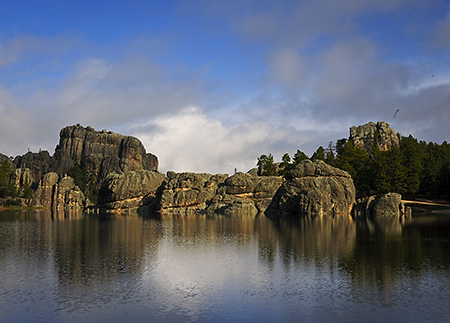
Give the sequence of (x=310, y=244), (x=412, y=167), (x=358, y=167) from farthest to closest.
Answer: (x=358, y=167)
(x=412, y=167)
(x=310, y=244)

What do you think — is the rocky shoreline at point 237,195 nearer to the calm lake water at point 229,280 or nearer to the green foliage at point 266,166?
the green foliage at point 266,166

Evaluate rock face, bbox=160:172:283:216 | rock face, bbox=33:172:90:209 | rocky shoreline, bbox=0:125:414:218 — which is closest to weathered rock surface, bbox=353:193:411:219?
rocky shoreline, bbox=0:125:414:218

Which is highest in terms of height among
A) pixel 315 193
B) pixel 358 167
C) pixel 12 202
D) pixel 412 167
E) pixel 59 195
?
pixel 358 167

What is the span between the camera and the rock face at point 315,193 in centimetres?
11388

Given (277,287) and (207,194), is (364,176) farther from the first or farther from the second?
(277,287)

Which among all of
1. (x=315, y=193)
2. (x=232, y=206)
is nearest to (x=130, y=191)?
(x=232, y=206)

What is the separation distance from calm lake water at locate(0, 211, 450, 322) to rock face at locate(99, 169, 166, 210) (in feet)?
328

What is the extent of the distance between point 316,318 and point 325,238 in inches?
1478

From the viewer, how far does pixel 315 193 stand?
114m

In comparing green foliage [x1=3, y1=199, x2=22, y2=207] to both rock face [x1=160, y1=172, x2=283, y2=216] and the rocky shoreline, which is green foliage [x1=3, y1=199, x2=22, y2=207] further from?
rock face [x1=160, y1=172, x2=283, y2=216]

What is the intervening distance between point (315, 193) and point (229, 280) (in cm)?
8393

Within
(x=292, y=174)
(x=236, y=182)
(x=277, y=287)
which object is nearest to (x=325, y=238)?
(x=277, y=287)

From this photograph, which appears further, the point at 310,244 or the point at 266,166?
the point at 266,166

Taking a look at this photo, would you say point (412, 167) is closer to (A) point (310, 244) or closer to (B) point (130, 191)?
(A) point (310, 244)
